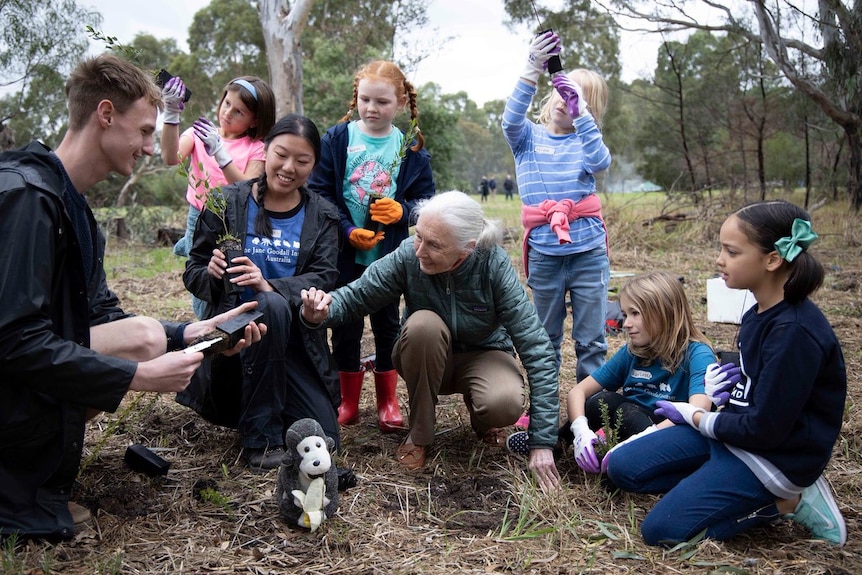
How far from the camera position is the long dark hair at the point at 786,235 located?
2.20m

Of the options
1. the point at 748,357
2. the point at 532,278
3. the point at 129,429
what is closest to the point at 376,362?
the point at 532,278

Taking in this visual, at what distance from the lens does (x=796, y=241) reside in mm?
2189

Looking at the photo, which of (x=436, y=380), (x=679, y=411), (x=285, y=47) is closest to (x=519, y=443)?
(x=436, y=380)

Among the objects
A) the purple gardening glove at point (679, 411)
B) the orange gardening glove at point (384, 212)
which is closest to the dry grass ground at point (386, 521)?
the purple gardening glove at point (679, 411)

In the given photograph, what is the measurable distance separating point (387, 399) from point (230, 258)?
1.09 m

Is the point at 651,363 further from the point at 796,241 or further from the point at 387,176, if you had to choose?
the point at 387,176

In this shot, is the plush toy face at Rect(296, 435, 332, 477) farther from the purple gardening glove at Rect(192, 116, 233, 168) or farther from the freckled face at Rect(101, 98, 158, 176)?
the purple gardening glove at Rect(192, 116, 233, 168)

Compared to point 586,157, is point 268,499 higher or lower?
lower

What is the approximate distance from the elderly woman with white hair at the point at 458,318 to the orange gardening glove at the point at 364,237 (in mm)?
328

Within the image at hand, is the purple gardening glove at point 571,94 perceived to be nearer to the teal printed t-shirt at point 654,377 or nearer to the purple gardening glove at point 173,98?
the teal printed t-shirt at point 654,377

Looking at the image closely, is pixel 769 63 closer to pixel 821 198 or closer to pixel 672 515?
pixel 821 198

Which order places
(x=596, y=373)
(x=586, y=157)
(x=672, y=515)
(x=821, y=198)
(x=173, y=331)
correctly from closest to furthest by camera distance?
(x=672, y=515) → (x=173, y=331) → (x=596, y=373) → (x=586, y=157) → (x=821, y=198)

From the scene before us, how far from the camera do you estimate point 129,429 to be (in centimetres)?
313

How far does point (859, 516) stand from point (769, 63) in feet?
58.9
